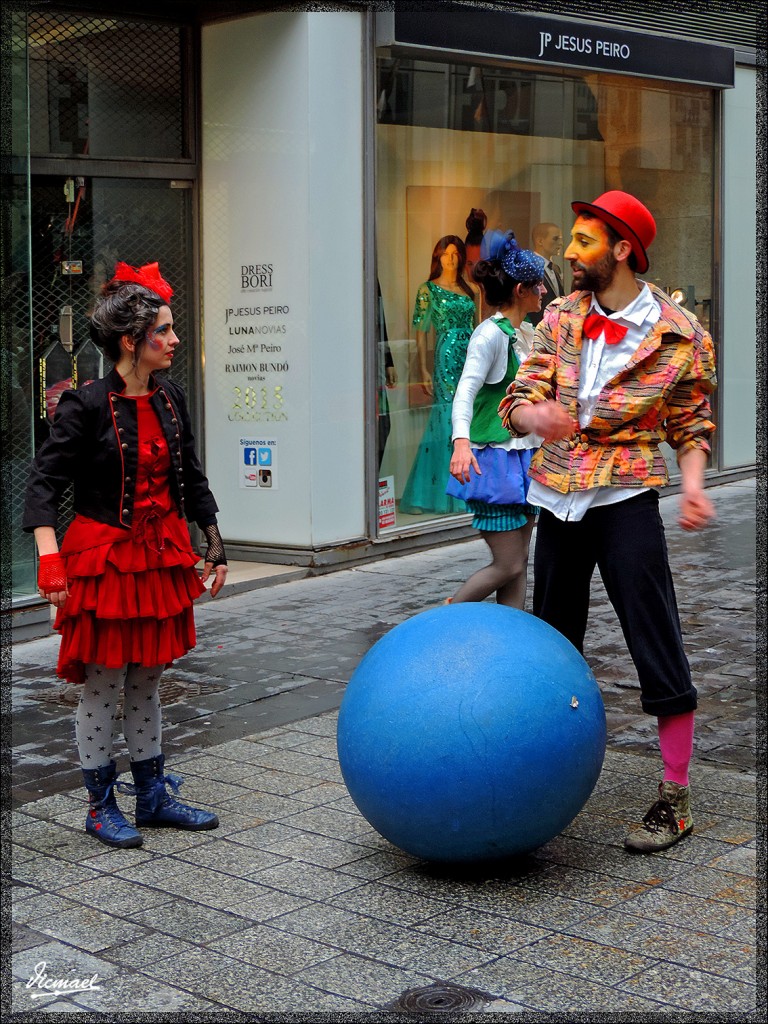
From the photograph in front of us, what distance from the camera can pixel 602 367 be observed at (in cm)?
479

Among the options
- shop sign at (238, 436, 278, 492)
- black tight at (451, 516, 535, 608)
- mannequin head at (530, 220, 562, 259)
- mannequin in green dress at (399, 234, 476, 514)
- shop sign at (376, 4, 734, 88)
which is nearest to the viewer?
black tight at (451, 516, 535, 608)

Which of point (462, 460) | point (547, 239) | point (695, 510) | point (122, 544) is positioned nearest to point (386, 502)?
point (547, 239)

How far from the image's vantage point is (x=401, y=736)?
4.30 metres

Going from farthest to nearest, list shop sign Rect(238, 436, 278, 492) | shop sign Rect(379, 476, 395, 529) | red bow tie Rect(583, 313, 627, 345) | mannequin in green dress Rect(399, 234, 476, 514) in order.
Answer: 1. mannequin in green dress Rect(399, 234, 476, 514)
2. shop sign Rect(379, 476, 395, 529)
3. shop sign Rect(238, 436, 278, 492)
4. red bow tie Rect(583, 313, 627, 345)

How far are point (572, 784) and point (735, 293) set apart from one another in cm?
1085

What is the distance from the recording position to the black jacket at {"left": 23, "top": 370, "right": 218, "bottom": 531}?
478 centimetres

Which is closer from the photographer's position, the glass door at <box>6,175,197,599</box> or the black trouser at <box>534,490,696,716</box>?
the black trouser at <box>534,490,696,716</box>

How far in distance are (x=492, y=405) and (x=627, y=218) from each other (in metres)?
1.88

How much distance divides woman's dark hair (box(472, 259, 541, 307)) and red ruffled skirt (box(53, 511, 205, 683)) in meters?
2.32

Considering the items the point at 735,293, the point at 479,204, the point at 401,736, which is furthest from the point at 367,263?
the point at 401,736

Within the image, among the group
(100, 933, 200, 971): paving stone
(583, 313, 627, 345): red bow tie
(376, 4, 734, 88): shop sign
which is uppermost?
(376, 4, 734, 88): shop sign

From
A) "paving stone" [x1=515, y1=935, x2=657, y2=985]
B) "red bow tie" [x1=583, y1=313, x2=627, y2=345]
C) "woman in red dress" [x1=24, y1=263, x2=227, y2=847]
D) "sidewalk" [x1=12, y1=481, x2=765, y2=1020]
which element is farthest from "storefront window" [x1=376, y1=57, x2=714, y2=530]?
"paving stone" [x1=515, y1=935, x2=657, y2=985]

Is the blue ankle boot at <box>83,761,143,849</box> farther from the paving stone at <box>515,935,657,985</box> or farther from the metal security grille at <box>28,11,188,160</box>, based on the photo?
the metal security grille at <box>28,11,188,160</box>

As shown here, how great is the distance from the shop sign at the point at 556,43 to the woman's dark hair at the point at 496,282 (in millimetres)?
4221
